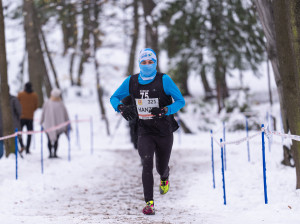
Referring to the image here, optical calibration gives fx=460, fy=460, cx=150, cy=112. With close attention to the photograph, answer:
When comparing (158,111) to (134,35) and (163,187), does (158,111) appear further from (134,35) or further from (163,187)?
(134,35)

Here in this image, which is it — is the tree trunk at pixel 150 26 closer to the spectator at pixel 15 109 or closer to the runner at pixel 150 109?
the spectator at pixel 15 109

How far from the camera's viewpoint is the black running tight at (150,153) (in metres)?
6.03

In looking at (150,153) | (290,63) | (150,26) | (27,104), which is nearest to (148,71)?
(150,153)

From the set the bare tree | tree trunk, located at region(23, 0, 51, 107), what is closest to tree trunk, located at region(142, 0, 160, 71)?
tree trunk, located at region(23, 0, 51, 107)

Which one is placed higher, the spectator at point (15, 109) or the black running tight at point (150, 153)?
the spectator at point (15, 109)

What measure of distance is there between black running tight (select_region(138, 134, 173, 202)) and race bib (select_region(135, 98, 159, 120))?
0.94 feet

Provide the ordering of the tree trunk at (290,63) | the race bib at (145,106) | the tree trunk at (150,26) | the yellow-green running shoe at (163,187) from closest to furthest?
the tree trunk at (290,63), the race bib at (145,106), the yellow-green running shoe at (163,187), the tree trunk at (150,26)

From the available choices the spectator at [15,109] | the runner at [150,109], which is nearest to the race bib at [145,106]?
the runner at [150,109]

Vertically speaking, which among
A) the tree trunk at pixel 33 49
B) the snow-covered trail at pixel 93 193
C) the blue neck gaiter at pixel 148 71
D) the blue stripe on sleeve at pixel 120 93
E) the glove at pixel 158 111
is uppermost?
the tree trunk at pixel 33 49

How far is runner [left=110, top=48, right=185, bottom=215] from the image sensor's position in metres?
6.00

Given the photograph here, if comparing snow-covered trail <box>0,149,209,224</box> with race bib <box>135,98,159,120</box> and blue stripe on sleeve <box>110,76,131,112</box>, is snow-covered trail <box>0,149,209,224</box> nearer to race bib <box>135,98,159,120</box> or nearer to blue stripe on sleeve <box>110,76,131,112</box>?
race bib <box>135,98,159,120</box>

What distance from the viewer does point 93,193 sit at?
26.8 feet

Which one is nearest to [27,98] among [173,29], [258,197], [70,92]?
[258,197]

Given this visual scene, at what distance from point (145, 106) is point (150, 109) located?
0.08 m
